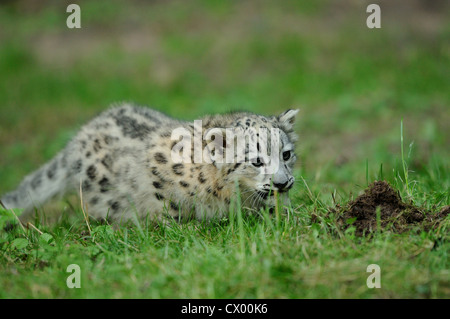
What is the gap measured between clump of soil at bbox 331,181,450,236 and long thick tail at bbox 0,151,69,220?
14.6 ft

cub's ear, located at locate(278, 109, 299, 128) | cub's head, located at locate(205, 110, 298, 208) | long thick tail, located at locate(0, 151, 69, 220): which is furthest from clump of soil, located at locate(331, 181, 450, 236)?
long thick tail, located at locate(0, 151, 69, 220)

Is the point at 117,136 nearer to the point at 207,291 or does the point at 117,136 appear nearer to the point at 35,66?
the point at 207,291

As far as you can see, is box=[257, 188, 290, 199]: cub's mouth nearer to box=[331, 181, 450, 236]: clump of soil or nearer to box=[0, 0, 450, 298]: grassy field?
box=[0, 0, 450, 298]: grassy field

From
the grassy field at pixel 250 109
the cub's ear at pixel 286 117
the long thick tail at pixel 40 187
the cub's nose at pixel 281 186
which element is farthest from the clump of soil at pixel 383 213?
the long thick tail at pixel 40 187

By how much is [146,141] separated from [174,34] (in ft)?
43.1

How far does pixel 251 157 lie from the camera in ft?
20.8

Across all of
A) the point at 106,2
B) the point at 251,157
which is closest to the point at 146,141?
the point at 251,157

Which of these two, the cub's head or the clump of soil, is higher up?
the cub's head

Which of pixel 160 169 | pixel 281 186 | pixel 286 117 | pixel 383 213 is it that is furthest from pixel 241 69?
pixel 383 213

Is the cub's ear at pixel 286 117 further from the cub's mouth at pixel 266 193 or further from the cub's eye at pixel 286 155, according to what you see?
the cub's mouth at pixel 266 193

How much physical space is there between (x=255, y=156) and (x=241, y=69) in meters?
11.7

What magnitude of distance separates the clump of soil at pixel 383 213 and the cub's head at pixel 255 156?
0.80 metres

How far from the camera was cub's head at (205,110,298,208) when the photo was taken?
6.23 m

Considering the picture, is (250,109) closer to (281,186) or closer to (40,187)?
(40,187)
